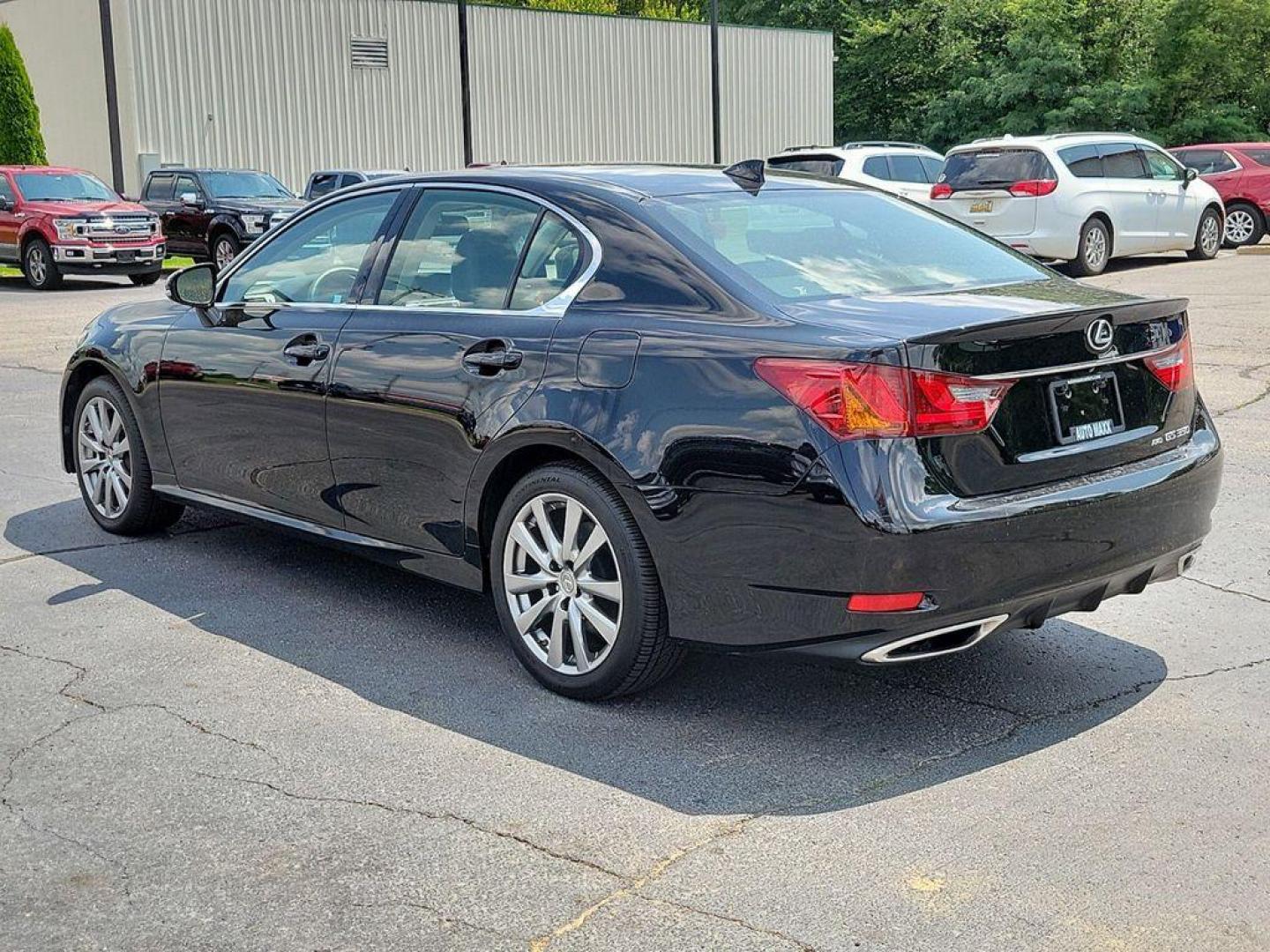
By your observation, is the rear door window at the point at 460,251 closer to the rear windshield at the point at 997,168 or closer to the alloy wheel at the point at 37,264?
the rear windshield at the point at 997,168

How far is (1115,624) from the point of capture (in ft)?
17.9

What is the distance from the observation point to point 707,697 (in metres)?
4.78

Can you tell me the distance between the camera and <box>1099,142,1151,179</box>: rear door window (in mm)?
19766

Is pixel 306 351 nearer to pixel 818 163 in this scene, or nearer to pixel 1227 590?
pixel 1227 590

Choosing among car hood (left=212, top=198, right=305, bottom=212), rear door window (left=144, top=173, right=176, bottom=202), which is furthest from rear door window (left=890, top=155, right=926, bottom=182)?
rear door window (left=144, top=173, right=176, bottom=202)

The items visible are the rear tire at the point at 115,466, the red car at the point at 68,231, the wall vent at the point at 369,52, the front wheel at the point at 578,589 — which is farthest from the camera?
the wall vent at the point at 369,52

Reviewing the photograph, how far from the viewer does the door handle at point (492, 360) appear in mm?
4816

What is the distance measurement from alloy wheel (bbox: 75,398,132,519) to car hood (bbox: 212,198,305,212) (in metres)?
18.1

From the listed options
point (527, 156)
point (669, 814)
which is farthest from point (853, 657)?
point (527, 156)

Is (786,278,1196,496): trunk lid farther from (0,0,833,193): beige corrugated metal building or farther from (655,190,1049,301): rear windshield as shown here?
(0,0,833,193): beige corrugated metal building

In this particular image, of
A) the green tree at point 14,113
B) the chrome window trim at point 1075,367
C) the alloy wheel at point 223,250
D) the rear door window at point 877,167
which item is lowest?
the alloy wheel at point 223,250

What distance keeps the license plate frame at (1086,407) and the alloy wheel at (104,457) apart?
4.13 m

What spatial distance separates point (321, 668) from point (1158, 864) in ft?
8.93

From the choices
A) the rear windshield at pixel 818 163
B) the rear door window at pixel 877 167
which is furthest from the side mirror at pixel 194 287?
the rear door window at pixel 877 167
